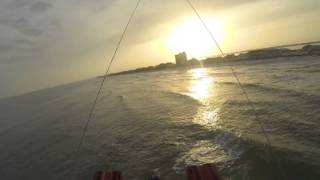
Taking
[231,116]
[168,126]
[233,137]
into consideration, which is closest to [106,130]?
[168,126]

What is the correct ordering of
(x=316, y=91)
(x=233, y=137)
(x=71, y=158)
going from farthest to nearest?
1. (x=316, y=91)
2. (x=71, y=158)
3. (x=233, y=137)

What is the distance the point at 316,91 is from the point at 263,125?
7.15 meters

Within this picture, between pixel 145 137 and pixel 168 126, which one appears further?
pixel 168 126

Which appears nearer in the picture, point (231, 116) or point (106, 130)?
point (231, 116)

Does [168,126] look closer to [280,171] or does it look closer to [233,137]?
[233,137]

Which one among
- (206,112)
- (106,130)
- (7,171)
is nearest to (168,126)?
(206,112)

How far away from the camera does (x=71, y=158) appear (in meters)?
17.6

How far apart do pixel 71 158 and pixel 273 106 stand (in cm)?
1264

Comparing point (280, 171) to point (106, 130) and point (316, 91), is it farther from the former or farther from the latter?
point (106, 130)

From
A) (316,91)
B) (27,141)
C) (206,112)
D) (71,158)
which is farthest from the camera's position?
(27,141)

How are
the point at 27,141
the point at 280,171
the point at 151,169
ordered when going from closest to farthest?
the point at 280,171
the point at 151,169
the point at 27,141

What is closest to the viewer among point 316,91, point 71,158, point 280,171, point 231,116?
point 280,171

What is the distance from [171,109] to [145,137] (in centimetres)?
787

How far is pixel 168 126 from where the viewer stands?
66.4ft
